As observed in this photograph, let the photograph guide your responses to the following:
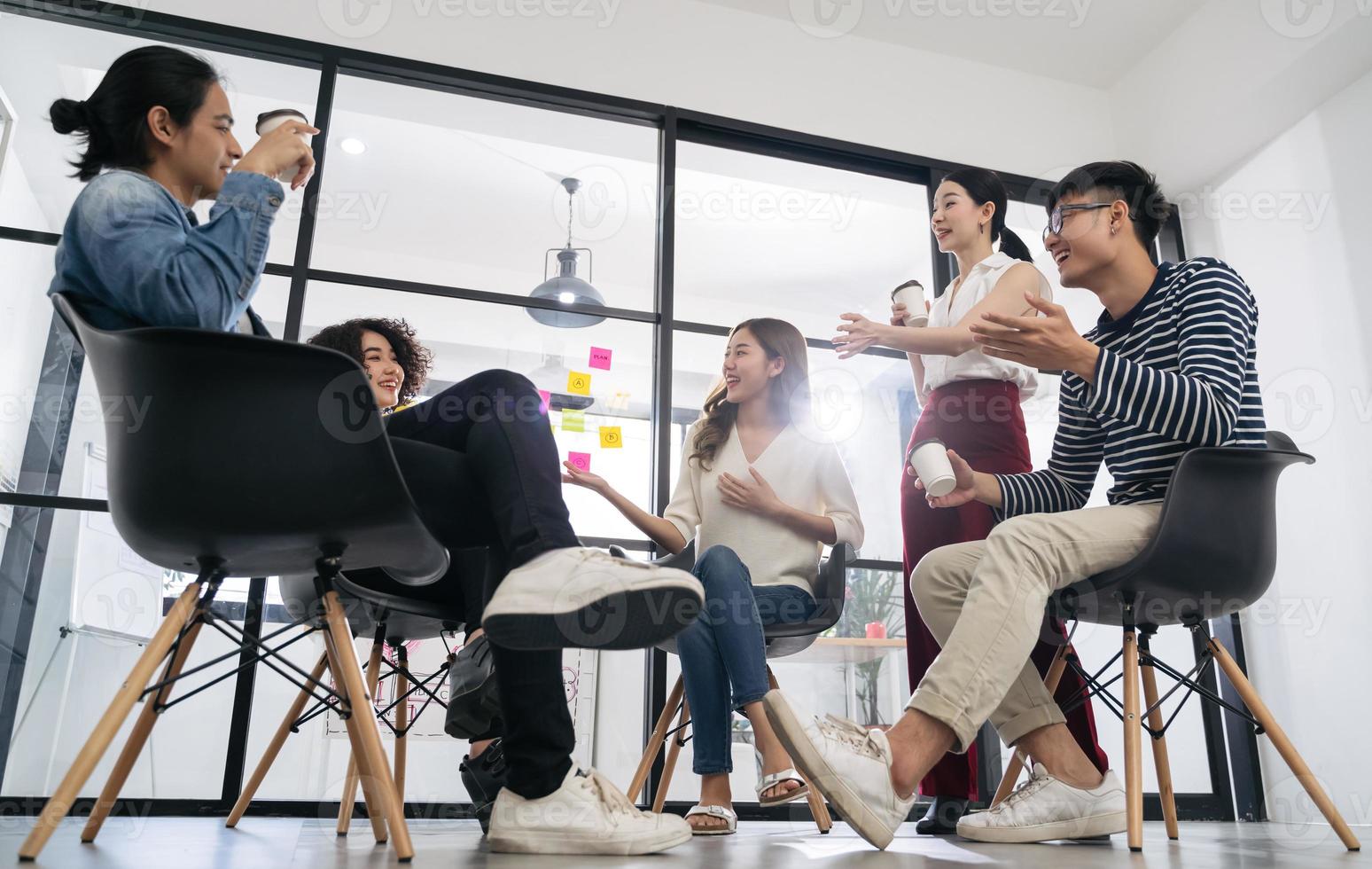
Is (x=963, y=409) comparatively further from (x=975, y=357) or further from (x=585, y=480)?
(x=585, y=480)

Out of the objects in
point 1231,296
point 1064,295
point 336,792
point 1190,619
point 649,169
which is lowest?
point 336,792

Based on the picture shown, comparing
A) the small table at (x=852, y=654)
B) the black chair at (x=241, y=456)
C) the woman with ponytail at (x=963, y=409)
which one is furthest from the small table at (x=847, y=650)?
the black chair at (x=241, y=456)

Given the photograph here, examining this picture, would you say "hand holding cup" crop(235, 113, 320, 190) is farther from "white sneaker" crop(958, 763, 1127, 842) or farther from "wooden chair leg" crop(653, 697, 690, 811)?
"white sneaker" crop(958, 763, 1127, 842)

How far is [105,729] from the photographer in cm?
107

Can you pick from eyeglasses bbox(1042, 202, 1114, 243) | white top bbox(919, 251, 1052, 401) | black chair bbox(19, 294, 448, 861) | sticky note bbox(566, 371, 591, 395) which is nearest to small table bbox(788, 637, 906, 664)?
white top bbox(919, 251, 1052, 401)

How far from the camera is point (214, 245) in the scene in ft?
3.94

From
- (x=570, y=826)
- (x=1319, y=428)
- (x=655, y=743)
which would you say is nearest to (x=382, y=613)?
(x=655, y=743)

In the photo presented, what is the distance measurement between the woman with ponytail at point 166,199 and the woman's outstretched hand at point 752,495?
42.8 inches

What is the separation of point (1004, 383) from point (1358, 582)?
1.46 metres

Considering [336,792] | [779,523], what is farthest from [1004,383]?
[336,792]

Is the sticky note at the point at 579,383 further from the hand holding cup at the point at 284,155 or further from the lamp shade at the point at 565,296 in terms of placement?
the hand holding cup at the point at 284,155

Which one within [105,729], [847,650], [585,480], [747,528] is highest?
[585,480]

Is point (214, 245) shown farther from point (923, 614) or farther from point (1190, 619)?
point (1190, 619)

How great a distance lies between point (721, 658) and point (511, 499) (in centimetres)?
82
